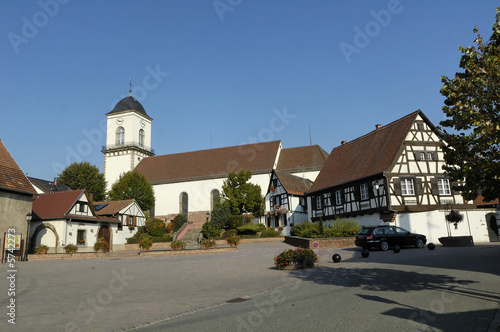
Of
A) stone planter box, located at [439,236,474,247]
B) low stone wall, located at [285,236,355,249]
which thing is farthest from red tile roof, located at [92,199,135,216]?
stone planter box, located at [439,236,474,247]

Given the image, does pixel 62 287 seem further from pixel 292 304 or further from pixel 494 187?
pixel 494 187

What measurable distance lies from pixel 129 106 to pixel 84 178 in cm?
1802

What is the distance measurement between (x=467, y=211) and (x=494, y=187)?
23344 millimetres

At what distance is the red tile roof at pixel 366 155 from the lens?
101 ft

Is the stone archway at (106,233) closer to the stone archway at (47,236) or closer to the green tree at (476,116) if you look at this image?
the stone archway at (47,236)

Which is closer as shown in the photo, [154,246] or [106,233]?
[154,246]

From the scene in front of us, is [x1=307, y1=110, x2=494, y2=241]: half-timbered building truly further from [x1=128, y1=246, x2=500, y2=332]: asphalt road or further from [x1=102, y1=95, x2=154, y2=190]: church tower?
[x1=102, y1=95, x2=154, y2=190]: church tower

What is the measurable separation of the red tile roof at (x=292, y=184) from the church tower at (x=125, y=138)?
30.4 m

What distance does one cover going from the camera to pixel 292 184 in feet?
152

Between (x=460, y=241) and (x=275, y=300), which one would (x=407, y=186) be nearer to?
(x=460, y=241)

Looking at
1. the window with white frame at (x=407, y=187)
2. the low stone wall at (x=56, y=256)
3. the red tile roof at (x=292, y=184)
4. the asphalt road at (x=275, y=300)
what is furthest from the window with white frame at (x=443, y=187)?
the low stone wall at (x=56, y=256)

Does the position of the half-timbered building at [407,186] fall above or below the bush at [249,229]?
above

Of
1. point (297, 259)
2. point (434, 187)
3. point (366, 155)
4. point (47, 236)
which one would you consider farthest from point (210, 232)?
point (297, 259)

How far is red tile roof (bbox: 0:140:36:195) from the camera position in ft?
87.9
